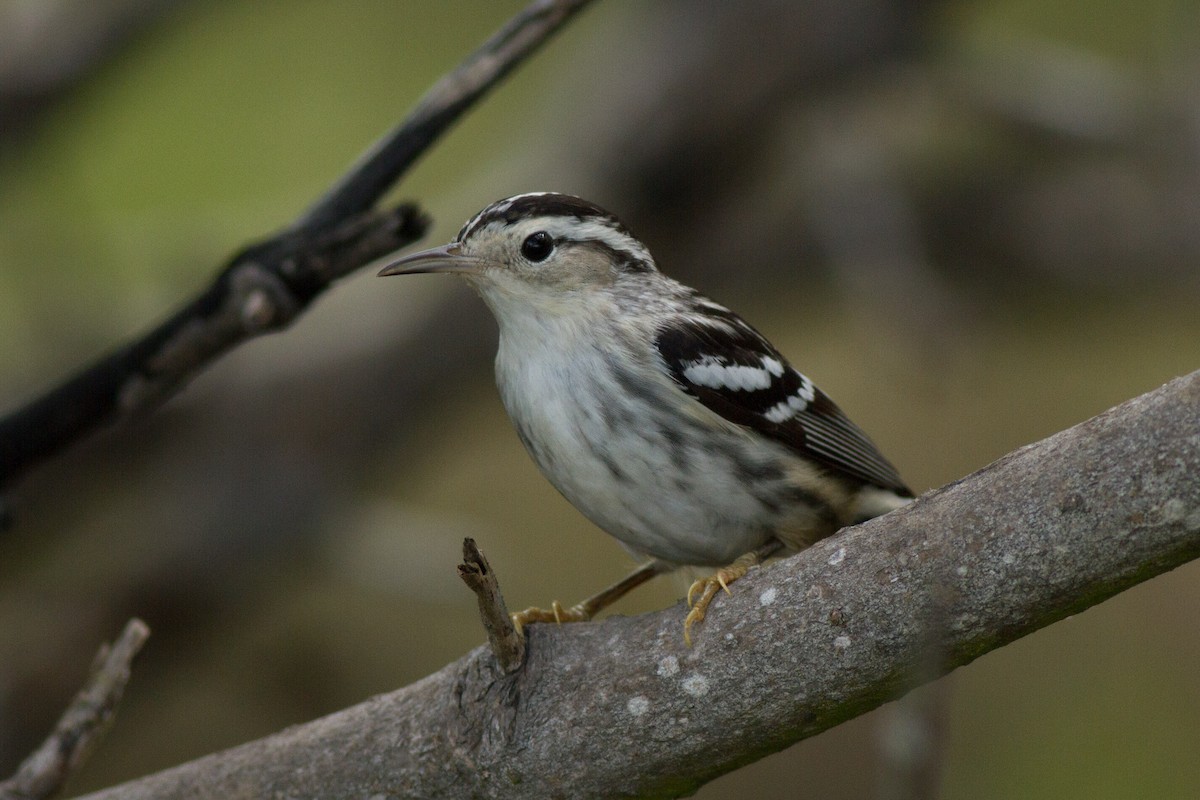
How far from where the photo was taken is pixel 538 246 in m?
3.79

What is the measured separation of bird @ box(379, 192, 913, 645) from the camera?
11.4 feet

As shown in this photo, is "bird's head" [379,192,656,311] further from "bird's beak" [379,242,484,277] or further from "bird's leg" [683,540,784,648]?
"bird's leg" [683,540,784,648]

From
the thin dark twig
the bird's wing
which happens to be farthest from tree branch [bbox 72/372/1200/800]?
the thin dark twig

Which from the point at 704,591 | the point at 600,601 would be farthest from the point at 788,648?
the point at 600,601

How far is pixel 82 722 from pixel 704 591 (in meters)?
1.78

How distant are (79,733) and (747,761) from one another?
74.2 inches

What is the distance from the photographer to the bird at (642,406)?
3.48 m

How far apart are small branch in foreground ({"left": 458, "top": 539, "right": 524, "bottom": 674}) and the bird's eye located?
122 centimetres

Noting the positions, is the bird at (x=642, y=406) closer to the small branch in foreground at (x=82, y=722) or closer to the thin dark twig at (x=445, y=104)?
the thin dark twig at (x=445, y=104)

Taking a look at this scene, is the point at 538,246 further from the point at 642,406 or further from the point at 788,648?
the point at 788,648

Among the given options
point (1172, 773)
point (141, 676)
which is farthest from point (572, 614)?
point (141, 676)

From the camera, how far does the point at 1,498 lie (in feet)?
13.8

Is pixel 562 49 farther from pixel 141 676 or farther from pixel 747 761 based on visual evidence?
pixel 747 761

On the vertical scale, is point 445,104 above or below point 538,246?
above
